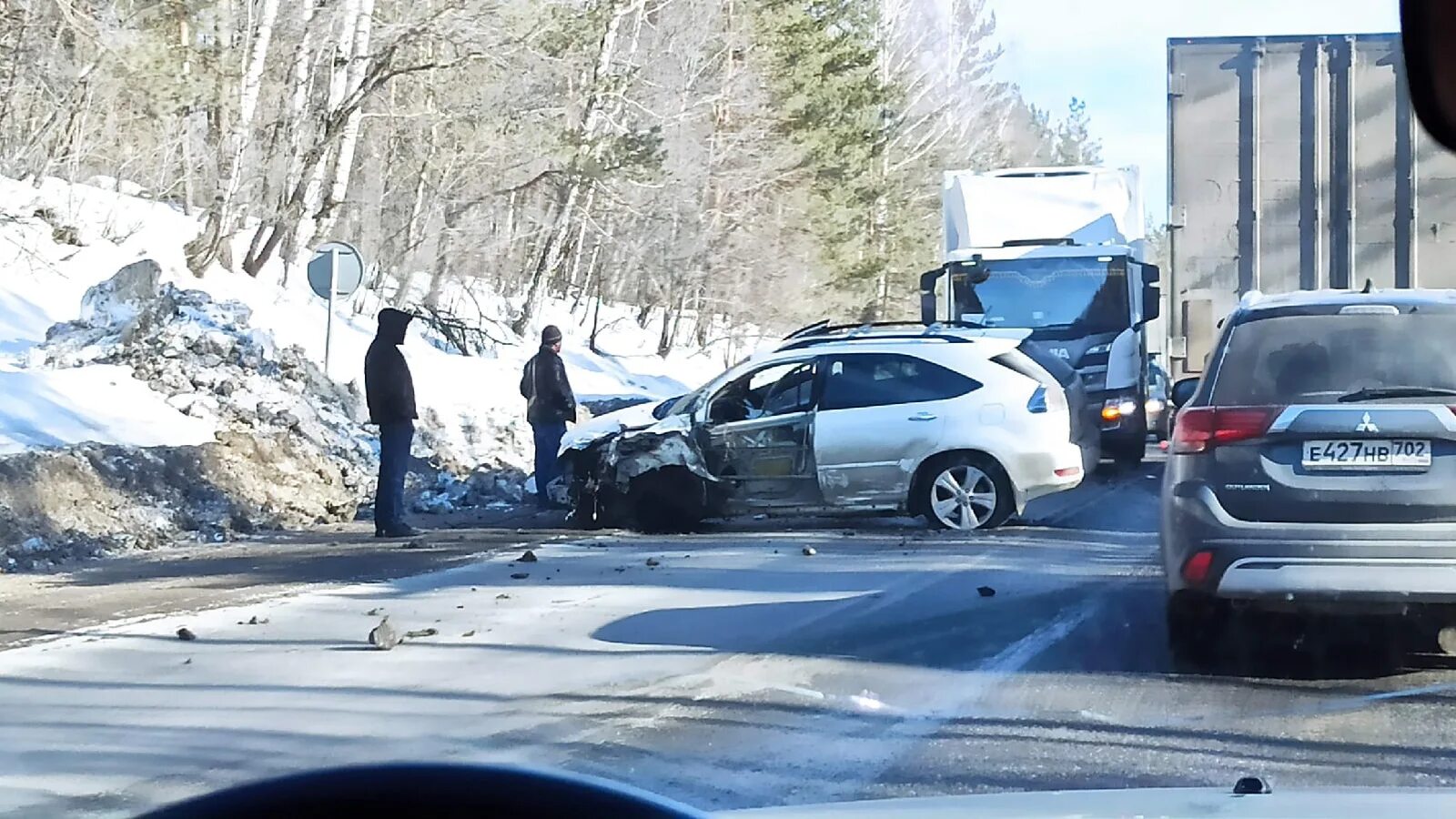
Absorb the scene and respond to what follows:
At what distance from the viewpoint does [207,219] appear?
1075 inches

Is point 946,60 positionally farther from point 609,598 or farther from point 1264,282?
point 609,598

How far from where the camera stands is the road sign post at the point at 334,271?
66.0ft

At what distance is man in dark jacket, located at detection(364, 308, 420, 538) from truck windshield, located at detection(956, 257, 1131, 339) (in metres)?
8.16

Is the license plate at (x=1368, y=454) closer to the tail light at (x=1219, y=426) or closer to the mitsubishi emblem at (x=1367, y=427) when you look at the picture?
the mitsubishi emblem at (x=1367, y=427)

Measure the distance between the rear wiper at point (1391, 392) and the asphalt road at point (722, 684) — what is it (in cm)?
130

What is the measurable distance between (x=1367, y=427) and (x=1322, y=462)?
0.24 meters

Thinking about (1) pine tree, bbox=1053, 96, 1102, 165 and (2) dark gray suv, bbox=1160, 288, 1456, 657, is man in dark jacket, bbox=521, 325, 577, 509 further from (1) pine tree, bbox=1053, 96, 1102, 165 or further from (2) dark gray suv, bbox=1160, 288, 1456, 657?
(1) pine tree, bbox=1053, 96, 1102, 165

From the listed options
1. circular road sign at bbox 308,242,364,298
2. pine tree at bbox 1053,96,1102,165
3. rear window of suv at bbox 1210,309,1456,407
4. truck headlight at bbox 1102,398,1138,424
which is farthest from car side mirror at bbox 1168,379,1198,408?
pine tree at bbox 1053,96,1102,165

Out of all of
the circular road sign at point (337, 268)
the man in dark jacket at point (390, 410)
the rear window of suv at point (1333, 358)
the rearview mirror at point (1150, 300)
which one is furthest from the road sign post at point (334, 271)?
the rear window of suv at point (1333, 358)

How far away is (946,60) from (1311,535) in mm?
51152

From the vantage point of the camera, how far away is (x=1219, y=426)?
7.66 m

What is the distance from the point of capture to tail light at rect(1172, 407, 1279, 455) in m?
7.57

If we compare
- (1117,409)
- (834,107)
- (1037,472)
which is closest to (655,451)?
(1037,472)

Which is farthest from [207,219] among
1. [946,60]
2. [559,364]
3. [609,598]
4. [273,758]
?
[946,60]
